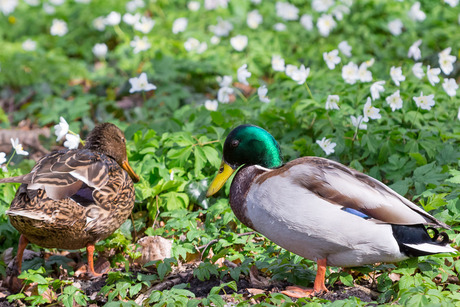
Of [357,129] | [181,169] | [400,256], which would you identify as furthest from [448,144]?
[181,169]

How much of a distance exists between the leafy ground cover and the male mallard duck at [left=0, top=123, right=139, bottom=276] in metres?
0.28

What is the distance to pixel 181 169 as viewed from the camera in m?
5.29

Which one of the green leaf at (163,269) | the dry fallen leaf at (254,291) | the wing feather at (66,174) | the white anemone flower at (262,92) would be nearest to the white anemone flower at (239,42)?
the white anemone flower at (262,92)

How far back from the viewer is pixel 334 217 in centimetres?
355

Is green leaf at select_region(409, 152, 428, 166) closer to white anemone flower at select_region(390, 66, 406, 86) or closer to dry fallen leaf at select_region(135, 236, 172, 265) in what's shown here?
white anemone flower at select_region(390, 66, 406, 86)

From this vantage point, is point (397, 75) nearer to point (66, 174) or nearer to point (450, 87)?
point (450, 87)

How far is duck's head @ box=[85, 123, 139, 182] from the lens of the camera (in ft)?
16.3

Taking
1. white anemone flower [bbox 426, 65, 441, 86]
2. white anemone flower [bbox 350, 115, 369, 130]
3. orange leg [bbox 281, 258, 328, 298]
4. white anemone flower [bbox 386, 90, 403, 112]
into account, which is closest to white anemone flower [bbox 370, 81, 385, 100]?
white anemone flower [bbox 386, 90, 403, 112]

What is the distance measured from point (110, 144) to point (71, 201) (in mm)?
857

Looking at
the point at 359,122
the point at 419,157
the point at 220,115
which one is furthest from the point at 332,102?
the point at 220,115

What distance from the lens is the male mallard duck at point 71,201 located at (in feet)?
13.5

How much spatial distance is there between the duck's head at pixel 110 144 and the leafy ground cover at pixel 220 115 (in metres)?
0.16

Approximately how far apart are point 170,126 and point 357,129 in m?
1.77

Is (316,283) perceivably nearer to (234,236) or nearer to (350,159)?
(234,236)
